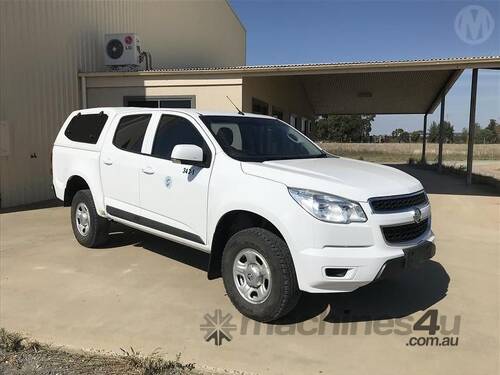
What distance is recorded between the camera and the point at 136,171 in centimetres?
572

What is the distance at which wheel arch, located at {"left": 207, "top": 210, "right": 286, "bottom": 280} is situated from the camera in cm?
457

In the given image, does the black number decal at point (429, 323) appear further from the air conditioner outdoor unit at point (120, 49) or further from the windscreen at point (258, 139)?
→ the air conditioner outdoor unit at point (120, 49)

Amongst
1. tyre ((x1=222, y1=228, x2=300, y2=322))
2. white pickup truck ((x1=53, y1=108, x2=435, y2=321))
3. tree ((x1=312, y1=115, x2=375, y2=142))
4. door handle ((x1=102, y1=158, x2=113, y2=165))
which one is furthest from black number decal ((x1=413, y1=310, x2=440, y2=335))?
tree ((x1=312, y1=115, x2=375, y2=142))

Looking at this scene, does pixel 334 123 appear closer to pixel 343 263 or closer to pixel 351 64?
pixel 351 64

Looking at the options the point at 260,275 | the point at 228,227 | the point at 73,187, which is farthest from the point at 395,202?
the point at 73,187

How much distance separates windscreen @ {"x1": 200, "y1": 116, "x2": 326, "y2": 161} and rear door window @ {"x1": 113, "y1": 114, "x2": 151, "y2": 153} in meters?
0.93

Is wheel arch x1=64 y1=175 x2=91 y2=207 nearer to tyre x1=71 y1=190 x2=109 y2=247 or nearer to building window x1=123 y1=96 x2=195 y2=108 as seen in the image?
tyre x1=71 y1=190 x2=109 y2=247

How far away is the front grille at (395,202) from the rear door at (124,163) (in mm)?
2806

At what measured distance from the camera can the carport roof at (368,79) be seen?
1140cm

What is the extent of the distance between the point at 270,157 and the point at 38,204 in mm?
8189

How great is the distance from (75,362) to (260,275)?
5.41 feet

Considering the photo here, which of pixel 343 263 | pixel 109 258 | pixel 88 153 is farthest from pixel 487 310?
pixel 88 153

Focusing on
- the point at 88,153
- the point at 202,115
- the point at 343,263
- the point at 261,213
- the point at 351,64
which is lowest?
the point at 343,263

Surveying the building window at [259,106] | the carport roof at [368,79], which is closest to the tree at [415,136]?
the carport roof at [368,79]
